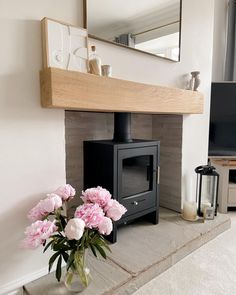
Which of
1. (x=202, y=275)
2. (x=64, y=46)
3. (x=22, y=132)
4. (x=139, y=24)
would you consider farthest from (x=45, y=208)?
(x=139, y=24)

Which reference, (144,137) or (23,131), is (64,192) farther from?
(144,137)

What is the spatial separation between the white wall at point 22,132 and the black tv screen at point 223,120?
6.70 feet

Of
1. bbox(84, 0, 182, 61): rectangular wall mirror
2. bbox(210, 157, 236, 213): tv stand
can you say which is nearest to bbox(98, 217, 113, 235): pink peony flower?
bbox(84, 0, 182, 61): rectangular wall mirror

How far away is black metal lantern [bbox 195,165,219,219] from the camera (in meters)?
2.27

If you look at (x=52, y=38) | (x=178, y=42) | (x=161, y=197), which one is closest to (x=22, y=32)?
(x=52, y=38)

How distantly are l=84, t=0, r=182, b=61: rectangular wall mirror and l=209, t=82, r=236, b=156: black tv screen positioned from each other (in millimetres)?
943

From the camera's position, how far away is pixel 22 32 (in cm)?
127

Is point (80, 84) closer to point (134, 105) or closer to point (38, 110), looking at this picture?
point (38, 110)

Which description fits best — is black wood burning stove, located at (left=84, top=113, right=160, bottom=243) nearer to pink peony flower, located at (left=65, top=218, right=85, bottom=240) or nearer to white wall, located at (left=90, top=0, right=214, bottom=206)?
white wall, located at (left=90, top=0, right=214, bottom=206)

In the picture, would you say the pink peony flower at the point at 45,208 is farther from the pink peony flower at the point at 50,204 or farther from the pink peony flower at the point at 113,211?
the pink peony flower at the point at 113,211

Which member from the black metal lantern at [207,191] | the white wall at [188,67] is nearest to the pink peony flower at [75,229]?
the white wall at [188,67]

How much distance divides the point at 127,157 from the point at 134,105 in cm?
40

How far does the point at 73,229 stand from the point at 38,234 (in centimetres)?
16

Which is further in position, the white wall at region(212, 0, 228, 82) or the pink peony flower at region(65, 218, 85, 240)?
the white wall at region(212, 0, 228, 82)
